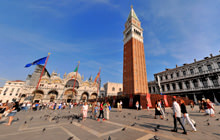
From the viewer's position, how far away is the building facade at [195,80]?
25223 millimetres

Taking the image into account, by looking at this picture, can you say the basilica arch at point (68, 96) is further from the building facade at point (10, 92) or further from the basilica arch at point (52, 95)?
the building facade at point (10, 92)

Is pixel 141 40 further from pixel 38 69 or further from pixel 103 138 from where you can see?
pixel 38 69

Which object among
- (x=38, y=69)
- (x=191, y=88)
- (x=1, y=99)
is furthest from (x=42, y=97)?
(x=191, y=88)

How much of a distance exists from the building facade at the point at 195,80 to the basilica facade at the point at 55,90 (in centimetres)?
3608

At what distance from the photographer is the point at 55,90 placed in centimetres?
4172

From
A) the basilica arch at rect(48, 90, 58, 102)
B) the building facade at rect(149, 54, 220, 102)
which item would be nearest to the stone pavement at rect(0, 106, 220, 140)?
the building facade at rect(149, 54, 220, 102)

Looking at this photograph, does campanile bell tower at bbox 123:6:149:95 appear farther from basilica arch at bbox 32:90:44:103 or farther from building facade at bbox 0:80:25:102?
building facade at bbox 0:80:25:102

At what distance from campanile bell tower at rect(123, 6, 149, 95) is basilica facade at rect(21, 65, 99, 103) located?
74.2 feet

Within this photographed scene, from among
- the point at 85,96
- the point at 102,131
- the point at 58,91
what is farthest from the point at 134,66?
the point at 58,91

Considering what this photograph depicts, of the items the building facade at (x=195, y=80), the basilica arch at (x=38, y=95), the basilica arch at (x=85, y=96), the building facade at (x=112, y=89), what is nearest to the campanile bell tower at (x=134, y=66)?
the building facade at (x=195, y=80)

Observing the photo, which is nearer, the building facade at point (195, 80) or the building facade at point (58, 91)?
the building facade at point (195, 80)

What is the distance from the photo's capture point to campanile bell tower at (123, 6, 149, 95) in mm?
33594

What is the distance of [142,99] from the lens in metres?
16.4

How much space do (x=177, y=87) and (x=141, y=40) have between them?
24848mm
